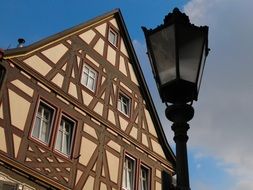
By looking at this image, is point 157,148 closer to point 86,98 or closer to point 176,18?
point 86,98

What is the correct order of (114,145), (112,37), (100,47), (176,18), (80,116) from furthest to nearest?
(112,37) < (100,47) < (114,145) < (80,116) < (176,18)

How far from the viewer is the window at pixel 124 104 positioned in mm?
15540

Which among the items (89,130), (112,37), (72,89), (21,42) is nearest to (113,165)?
(89,130)

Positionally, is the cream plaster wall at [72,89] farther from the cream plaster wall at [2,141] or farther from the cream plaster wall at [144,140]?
the cream plaster wall at [144,140]

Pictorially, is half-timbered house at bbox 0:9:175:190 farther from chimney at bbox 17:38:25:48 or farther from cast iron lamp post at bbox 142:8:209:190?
cast iron lamp post at bbox 142:8:209:190

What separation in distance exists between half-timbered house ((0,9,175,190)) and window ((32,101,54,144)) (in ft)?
0.09

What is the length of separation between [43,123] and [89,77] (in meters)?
3.13

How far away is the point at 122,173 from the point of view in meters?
13.7

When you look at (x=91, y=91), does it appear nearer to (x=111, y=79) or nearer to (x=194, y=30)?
(x=111, y=79)

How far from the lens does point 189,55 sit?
376cm

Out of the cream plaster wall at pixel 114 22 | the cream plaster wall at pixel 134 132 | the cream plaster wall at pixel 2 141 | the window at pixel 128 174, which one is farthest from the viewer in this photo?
the cream plaster wall at pixel 114 22

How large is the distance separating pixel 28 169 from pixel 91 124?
3476mm

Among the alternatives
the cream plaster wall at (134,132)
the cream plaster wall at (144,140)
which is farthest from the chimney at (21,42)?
the cream plaster wall at (144,140)

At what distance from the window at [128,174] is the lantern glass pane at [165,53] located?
10.3 meters
